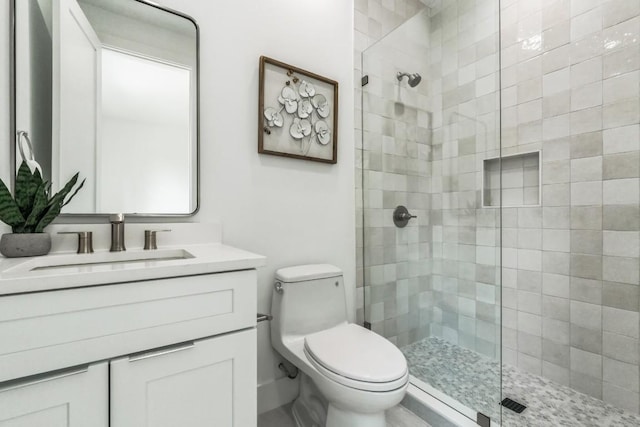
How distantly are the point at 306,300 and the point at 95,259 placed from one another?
0.85 m

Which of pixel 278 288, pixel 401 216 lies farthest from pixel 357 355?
pixel 401 216

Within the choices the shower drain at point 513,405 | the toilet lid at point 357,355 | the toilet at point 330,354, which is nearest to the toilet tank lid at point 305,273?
the toilet at point 330,354

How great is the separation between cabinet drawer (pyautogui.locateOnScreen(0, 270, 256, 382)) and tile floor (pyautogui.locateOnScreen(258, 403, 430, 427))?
820 mm

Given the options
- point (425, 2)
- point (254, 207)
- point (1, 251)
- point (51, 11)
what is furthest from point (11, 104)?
point (425, 2)

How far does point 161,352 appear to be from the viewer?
733 millimetres

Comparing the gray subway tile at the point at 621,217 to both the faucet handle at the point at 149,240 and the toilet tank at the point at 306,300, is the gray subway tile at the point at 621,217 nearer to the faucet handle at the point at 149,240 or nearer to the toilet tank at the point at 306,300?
the toilet tank at the point at 306,300

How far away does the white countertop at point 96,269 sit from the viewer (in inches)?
23.7

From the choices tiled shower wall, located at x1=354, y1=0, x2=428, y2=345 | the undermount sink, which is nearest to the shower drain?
Answer: tiled shower wall, located at x1=354, y1=0, x2=428, y2=345

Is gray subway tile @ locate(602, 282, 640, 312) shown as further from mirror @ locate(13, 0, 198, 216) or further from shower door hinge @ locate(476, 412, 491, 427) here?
mirror @ locate(13, 0, 198, 216)

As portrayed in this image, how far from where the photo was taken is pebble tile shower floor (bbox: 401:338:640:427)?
131 centimetres

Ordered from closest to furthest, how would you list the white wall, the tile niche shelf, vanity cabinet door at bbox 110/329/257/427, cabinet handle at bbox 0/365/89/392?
cabinet handle at bbox 0/365/89/392
vanity cabinet door at bbox 110/329/257/427
the white wall
the tile niche shelf

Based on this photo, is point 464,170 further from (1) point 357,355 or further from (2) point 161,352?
(2) point 161,352

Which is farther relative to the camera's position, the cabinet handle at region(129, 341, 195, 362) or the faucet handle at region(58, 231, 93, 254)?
the faucet handle at region(58, 231, 93, 254)

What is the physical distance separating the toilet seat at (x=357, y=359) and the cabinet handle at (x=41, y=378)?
73cm
